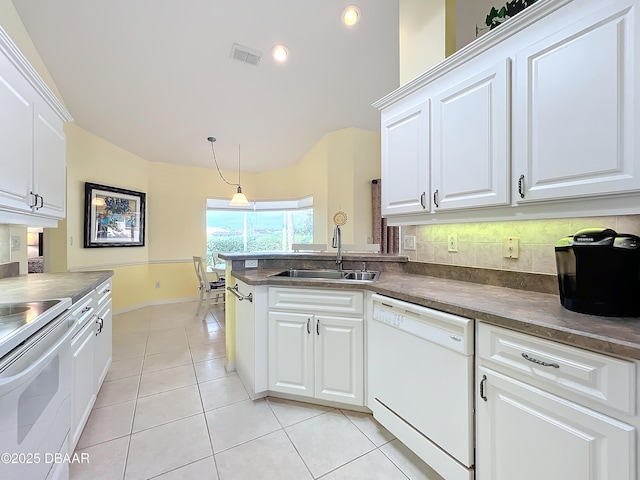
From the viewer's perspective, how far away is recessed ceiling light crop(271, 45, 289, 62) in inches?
115

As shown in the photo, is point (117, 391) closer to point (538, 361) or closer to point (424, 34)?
point (538, 361)

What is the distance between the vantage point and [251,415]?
1872mm

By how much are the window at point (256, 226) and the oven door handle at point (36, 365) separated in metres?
4.13

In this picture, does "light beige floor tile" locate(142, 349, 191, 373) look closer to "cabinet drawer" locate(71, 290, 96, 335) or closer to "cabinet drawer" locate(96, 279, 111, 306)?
"cabinet drawer" locate(96, 279, 111, 306)

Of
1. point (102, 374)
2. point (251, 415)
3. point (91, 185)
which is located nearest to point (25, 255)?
point (102, 374)

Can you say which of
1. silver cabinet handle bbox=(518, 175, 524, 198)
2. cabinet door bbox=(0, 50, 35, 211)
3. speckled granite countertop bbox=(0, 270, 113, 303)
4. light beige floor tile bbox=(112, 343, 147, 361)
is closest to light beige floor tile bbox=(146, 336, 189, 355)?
light beige floor tile bbox=(112, 343, 147, 361)

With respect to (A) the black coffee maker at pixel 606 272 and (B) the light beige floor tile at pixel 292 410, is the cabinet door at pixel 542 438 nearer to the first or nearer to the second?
(A) the black coffee maker at pixel 606 272

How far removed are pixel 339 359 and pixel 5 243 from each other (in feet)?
8.70

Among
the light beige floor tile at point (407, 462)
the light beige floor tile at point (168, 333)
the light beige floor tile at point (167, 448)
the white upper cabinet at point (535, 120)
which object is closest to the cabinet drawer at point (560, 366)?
the white upper cabinet at point (535, 120)

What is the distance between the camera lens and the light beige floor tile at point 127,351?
282cm

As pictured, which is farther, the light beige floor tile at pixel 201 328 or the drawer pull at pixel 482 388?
the light beige floor tile at pixel 201 328

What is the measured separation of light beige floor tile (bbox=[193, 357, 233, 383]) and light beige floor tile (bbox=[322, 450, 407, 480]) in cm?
137

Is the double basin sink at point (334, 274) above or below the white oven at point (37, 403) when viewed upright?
above

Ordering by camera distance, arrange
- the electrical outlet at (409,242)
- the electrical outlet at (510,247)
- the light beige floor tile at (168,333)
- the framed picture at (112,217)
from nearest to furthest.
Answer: the electrical outlet at (510,247)
the electrical outlet at (409,242)
the light beige floor tile at (168,333)
the framed picture at (112,217)
